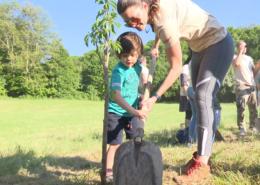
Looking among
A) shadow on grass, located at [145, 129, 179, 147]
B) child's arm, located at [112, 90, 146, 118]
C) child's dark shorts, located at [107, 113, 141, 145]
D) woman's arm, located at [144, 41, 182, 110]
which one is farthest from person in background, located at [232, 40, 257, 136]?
woman's arm, located at [144, 41, 182, 110]

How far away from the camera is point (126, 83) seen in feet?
15.7

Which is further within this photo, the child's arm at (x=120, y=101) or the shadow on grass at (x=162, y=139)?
the shadow on grass at (x=162, y=139)

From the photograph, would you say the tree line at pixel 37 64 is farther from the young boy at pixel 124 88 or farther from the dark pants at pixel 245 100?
the young boy at pixel 124 88

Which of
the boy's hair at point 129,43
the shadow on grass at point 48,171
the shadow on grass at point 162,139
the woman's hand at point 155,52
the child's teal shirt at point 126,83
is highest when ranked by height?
the boy's hair at point 129,43

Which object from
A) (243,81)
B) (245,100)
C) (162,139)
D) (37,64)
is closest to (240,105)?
(245,100)

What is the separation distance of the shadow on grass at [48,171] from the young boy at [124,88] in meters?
0.33

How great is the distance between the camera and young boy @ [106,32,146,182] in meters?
4.63

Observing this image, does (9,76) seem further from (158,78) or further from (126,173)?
(126,173)

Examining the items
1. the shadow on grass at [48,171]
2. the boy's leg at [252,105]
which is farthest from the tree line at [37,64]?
the shadow on grass at [48,171]

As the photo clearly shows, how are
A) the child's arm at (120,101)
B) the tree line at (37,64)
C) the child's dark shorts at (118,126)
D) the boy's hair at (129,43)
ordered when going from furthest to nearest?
the tree line at (37,64), the child's dark shorts at (118,126), the boy's hair at (129,43), the child's arm at (120,101)

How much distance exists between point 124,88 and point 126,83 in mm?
55

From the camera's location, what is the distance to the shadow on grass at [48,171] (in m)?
4.65

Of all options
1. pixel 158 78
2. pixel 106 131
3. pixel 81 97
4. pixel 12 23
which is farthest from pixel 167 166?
pixel 12 23

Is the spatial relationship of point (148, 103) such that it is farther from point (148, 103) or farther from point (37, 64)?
point (37, 64)
